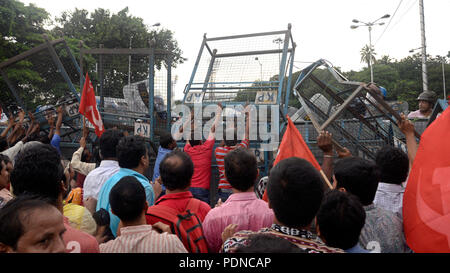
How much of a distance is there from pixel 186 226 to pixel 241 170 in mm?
539

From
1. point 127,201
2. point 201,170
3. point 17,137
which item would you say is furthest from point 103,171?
point 17,137

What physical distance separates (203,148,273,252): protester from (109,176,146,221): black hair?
19.8 inches

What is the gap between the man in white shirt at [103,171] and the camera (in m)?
2.98

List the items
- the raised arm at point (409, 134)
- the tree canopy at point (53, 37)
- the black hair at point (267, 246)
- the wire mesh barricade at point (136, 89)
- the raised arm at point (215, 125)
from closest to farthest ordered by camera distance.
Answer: the black hair at point (267, 246) < the raised arm at point (409, 134) < the raised arm at point (215, 125) < the wire mesh barricade at point (136, 89) < the tree canopy at point (53, 37)

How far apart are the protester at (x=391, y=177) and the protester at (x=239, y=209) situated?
2.79 ft

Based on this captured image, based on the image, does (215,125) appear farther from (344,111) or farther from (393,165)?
(393,165)

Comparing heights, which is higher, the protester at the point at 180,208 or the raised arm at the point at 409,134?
the raised arm at the point at 409,134

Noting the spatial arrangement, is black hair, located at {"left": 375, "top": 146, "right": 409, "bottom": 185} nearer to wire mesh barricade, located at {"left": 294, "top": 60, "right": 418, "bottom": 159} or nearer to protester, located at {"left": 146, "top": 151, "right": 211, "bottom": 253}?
protester, located at {"left": 146, "top": 151, "right": 211, "bottom": 253}

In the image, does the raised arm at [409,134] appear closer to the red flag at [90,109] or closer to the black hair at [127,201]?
the black hair at [127,201]

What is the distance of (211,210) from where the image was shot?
89.9 inches

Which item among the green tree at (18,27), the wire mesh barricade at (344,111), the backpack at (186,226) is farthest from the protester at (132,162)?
the green tree at (18,27)

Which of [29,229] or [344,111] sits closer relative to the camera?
[29,229]

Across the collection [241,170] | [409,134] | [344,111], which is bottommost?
[241,170]

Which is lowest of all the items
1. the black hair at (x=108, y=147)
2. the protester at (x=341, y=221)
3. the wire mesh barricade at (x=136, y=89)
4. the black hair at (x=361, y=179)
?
the protester at (x=341, y=221)
